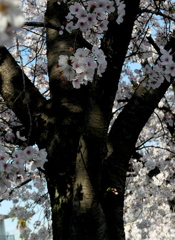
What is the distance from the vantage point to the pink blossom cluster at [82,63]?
1.89 m

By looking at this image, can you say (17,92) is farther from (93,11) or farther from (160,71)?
(160,71)

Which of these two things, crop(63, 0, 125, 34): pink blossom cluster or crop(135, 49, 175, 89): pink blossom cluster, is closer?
crop(63, 0, 125, 34): pink blossom cluster

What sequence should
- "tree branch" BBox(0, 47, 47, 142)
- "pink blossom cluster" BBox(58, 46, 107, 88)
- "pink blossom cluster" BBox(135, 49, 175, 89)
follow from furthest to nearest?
"tree branch" BBox(0, 47, 47, 142) < "pink blossom cluster" BBox(135, 49, 175, 89) < "pink blossom cluster" BBox(58, 46, 107, 88)

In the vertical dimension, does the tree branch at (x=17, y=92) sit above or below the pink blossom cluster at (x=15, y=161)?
above

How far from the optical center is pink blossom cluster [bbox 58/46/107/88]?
1887mm

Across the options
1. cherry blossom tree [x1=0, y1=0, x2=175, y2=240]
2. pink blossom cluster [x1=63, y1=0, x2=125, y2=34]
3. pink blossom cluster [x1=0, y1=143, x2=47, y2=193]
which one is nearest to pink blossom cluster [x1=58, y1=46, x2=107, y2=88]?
cherry blossom tree [x1=0, y1=0, x2=175, y2=240]

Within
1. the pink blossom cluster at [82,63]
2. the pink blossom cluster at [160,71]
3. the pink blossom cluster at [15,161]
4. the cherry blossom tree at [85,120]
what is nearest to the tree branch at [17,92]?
the cherry blossom tree at [85,120]

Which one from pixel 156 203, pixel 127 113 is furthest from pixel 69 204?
pixel 156 203

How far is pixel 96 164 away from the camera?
7.09ft

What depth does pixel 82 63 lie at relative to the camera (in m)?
1.88

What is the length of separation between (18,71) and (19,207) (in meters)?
4.15

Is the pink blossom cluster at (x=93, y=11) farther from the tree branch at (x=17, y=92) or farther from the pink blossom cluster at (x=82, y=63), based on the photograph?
the tree branch at (x=17, y=92)

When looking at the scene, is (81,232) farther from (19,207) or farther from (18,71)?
(19,207)

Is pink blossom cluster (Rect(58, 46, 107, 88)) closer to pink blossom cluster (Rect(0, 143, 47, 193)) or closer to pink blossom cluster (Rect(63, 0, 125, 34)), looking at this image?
pink blossom cluster (Rect(63, 0, 125, 34))
